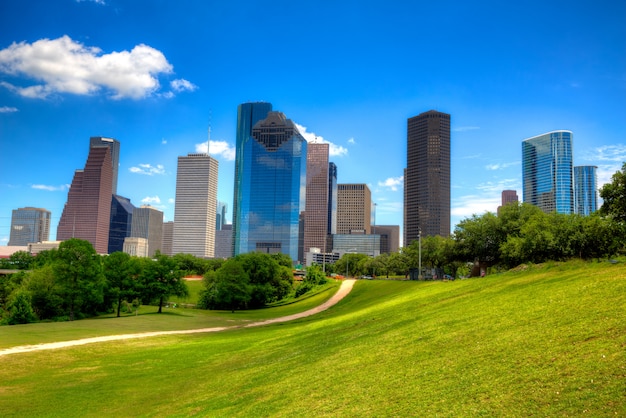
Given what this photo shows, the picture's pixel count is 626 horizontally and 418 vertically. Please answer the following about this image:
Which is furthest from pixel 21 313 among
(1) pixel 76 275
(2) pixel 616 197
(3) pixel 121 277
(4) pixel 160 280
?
(2) pixel 616 197

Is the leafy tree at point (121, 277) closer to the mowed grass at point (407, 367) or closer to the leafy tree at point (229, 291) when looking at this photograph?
the leafy tree at point (229, 291)

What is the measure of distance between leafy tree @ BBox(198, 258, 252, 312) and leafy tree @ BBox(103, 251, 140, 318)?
1968 centimetres

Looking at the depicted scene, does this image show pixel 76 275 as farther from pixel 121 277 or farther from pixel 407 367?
pixel 407 367

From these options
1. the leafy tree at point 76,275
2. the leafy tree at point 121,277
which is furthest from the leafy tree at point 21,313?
the leafy tree at point 121,277

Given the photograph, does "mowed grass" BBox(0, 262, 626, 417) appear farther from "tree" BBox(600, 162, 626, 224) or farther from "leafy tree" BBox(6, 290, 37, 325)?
"leafy tree" BBox(6, 290, 37, 325)

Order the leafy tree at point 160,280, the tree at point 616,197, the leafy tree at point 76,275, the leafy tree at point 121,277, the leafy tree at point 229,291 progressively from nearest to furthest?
the tree at point 616,197
the leafy tree at point 76,275
the leafy tree at point 121,277
the leafy tree at point 160,280
the leafy tree at point 229,291

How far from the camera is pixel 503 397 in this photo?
1230 centimetres

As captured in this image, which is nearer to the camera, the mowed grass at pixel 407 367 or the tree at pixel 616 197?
the mowed grass at pixel 407 367

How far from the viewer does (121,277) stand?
74125 mm

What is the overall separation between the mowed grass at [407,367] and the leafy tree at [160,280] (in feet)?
128

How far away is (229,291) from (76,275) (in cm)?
Result: 3149

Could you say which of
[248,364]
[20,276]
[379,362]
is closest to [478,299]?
[379,362]

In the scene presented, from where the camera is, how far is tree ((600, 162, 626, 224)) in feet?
143

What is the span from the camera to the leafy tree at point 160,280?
2871 inches
